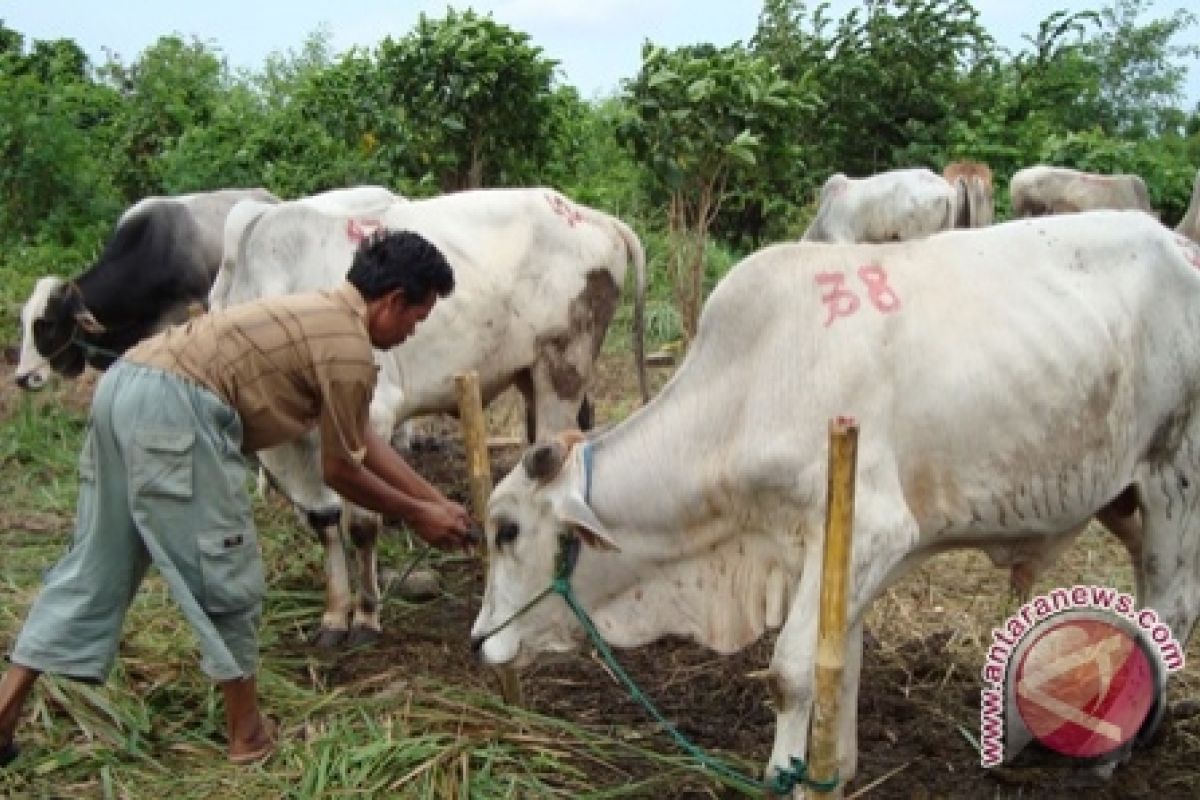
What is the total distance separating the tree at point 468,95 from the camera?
964 centimetres

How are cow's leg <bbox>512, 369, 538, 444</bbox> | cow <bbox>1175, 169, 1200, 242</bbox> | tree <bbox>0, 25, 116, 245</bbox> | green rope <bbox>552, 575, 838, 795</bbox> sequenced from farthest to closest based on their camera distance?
tree <bbox>0, 25, 116, 245</bbox>, cow <bbox>1175, 169, 1200, 242</bbox>, cow's leg <bbox>512, 369, 538, 444</bbox>, green rope <bbox>552, 575, 838, 795</bbox>

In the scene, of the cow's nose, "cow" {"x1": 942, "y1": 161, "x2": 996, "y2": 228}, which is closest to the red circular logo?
the cow's nose

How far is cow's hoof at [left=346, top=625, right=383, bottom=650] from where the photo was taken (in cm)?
500

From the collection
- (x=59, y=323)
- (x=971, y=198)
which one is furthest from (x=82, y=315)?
(x=971, y=198)

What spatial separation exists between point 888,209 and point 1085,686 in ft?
17.1

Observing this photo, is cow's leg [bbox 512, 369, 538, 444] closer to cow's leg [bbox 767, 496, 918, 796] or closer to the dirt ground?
the dirt ground

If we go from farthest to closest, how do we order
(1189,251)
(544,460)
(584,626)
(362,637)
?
(362,637) → (1189,251) → (584,626) → (544,460)

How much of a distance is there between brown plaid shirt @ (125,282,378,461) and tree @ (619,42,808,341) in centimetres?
465

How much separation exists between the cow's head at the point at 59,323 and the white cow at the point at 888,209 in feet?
14.5

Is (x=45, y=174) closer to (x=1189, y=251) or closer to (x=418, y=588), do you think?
(x=418, y=588)

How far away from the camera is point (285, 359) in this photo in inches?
140

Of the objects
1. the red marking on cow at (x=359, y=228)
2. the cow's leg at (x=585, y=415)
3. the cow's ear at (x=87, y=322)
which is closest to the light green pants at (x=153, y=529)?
the red marking on cow at (x=359, y=228)

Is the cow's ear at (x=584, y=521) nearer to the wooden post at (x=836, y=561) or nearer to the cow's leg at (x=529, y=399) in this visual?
the wooden post at (x=836, y=561)

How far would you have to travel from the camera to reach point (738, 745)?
4148 millimetres
